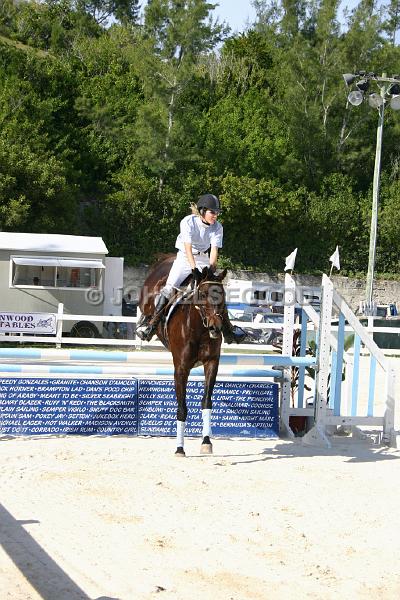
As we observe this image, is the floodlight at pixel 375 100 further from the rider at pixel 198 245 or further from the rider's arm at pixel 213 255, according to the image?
the rider's arm at pixel 213 255

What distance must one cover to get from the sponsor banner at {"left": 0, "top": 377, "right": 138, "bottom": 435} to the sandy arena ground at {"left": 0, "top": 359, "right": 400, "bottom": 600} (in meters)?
0.35

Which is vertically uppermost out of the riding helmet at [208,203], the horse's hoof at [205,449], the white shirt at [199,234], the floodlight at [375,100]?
the floodlight at [375,100]

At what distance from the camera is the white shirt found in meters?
8.53

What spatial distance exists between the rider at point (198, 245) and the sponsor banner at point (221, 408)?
81cm

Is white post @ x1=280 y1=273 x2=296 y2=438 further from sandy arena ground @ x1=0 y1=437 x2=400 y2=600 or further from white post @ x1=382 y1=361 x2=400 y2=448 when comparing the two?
white post @ x1=382 y1=361 x2=400 y2=448

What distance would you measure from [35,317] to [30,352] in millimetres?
13647

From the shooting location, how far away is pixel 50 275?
26.1m

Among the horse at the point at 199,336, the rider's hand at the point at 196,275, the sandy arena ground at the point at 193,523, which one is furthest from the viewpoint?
the rider's hand at the point at 196,275

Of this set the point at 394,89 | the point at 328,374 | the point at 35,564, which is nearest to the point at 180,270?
the point at 328,374

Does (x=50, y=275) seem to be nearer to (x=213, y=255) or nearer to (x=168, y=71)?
(x=213, y=255)

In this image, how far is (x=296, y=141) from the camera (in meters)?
45.7

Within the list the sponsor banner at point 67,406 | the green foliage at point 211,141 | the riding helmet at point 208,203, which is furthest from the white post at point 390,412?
the green foliage at point 211,141

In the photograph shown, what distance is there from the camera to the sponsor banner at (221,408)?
9266 millimetres

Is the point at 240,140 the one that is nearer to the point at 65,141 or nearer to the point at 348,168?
the point at 348,168
